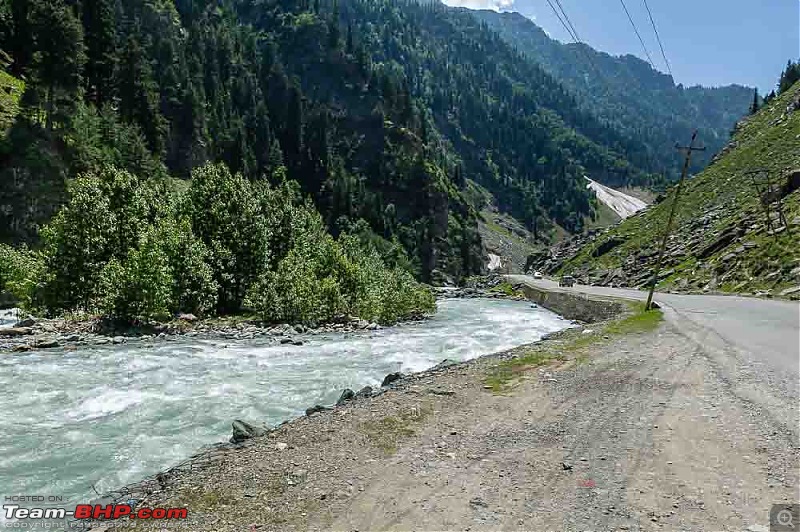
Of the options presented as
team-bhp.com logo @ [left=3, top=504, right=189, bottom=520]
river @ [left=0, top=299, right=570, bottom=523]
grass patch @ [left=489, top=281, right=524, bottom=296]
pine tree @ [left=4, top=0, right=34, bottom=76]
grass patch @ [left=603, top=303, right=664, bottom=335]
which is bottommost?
grass patch @ [left=489, top=281, right=524, bottom=296]

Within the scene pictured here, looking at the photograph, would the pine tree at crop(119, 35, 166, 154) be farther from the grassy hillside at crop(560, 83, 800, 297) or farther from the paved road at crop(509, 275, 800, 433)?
the paved road at crop(509, 275, 800, 433)

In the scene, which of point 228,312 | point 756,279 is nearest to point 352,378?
point 228,312

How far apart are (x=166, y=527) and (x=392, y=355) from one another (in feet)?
67.0

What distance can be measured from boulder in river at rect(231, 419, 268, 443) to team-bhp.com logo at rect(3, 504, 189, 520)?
3157 millimetres

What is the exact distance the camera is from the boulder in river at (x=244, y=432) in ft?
36.3

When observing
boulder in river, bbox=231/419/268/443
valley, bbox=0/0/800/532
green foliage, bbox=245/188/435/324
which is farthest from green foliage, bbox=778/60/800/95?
boulder in river, bbox=231/419/268/443

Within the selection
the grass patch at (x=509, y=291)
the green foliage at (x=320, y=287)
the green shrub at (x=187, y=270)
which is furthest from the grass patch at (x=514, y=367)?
the grass patch at (x=509, y=291)

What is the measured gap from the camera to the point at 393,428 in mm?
10539

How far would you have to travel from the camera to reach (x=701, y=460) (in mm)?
8281

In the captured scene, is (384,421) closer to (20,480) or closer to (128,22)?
(20,480)

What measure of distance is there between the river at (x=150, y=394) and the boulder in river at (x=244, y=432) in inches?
61.5

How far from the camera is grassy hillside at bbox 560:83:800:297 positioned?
5222cm

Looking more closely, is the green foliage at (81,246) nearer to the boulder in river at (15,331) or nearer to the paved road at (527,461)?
the boulder in river at (15,331)

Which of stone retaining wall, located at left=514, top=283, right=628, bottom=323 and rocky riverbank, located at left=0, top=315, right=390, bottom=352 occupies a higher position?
stone retaining wall, located at left=514, top=283, right=628, bottom=323
